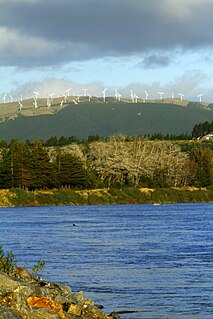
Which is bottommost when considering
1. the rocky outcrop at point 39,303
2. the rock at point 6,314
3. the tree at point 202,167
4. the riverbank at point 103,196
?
the riverbank at point 103,196

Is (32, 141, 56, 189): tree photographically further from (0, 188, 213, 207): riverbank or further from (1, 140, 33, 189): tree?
(0, 188, 213, 207): riverbank

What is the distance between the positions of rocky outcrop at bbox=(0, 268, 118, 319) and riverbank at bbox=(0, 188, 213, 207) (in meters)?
101

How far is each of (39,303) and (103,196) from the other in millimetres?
113068

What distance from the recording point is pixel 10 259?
2714 cm

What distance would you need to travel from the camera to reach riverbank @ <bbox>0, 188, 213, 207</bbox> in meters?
127

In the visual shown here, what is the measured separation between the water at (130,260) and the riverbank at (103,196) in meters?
51.2

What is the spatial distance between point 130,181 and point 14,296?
444 feet

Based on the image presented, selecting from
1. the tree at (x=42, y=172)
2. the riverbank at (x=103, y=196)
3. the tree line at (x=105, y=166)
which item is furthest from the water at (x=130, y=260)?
the tree line at (x=105, y=166)

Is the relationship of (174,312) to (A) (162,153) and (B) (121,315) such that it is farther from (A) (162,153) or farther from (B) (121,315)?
(A) (162,153)

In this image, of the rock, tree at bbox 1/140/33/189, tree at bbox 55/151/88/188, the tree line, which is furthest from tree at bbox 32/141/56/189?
the rock

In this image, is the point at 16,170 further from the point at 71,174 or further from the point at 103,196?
the point at 103,196

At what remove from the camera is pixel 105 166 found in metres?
160

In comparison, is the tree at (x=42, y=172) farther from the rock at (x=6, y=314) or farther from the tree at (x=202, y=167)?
the rock at (x=6, y=314)

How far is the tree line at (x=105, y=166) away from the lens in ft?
Result: 443
